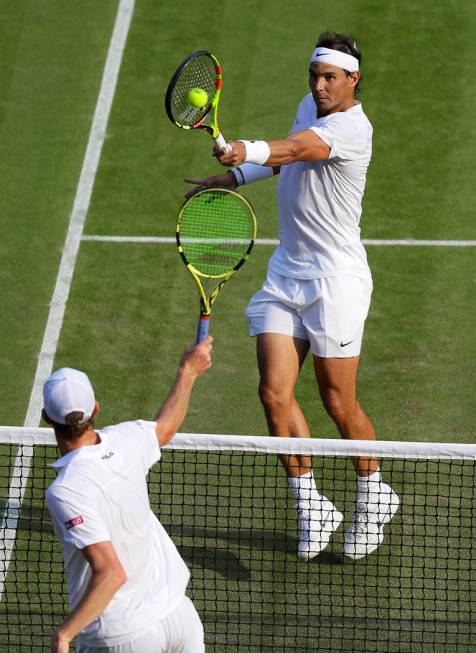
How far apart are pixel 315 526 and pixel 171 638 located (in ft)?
8.30

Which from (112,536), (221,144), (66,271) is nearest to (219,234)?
(221,144)

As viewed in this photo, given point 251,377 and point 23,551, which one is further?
point 251,377

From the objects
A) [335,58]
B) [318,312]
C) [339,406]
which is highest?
[335,58]

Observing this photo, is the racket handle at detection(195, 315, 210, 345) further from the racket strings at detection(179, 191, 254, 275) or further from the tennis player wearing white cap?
the racket strings at detection(179, 191, 254, 275)

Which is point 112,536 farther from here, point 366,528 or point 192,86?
point 192,86

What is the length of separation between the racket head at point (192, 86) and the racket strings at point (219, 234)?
471 millimetres

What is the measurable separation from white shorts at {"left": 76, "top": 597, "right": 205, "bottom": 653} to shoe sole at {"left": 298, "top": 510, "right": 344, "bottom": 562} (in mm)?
2271

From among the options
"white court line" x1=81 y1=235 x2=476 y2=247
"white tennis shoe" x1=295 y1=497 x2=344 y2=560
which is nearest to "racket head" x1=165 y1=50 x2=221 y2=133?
"white tennis shoe" x1=295 y1=497 x2=344 y2=560

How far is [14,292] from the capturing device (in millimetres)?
11375

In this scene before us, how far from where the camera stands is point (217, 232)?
8.27 meters

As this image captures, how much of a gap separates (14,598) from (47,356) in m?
2.70

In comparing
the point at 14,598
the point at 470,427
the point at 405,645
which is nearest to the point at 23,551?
the point at 14,598

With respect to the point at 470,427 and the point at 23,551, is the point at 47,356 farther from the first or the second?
the point at 470,427

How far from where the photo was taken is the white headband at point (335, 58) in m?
8.38
